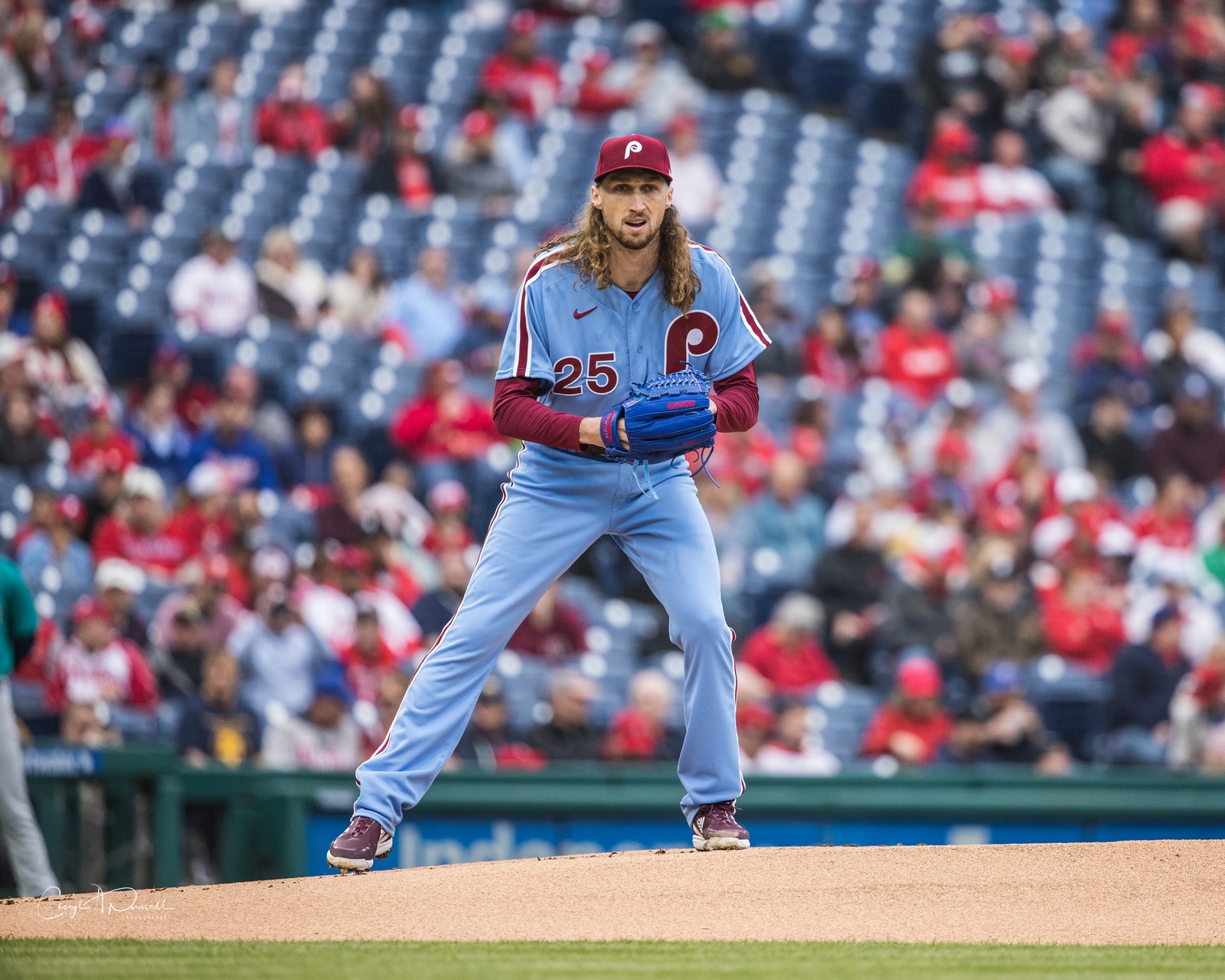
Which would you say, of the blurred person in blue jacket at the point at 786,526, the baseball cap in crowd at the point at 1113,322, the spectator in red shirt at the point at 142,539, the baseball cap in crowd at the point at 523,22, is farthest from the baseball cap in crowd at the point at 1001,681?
the baseball cap in crowd at the point at 523,22

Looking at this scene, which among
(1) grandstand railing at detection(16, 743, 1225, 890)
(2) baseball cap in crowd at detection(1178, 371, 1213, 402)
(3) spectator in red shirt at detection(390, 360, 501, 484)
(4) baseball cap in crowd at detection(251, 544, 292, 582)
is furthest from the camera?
(2) baseball cap in crowd at detection(1178, 371, 1213, 402)

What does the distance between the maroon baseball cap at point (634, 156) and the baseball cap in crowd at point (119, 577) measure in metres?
4.33

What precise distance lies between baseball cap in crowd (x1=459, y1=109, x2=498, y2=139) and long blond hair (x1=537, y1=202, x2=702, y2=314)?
744 centimetres

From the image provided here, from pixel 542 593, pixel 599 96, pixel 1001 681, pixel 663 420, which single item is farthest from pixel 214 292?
pixel 663 420

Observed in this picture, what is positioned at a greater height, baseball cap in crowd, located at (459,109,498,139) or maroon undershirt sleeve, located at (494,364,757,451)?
baseball cap in crowd, located at (459,109,498,139)

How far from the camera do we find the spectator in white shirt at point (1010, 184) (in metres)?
12.4

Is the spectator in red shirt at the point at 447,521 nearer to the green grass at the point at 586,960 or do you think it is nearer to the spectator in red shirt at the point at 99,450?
the spectator in red shirt at the point at 99,450

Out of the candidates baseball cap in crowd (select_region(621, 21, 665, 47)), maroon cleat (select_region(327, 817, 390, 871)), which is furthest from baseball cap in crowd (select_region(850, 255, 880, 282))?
maroon cleat (select_region(327, 817, 390, 871))

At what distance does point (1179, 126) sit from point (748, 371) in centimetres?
994

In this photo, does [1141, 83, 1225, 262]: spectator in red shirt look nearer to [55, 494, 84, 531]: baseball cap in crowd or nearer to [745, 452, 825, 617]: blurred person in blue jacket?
[745, 452, 825, 617]: blurred person in blue jacket

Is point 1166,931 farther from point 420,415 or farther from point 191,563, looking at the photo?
point 420,415

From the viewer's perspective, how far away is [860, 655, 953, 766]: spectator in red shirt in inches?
309

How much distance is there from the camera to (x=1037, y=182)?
41.5ft

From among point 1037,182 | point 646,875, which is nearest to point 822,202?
point 1037,182
